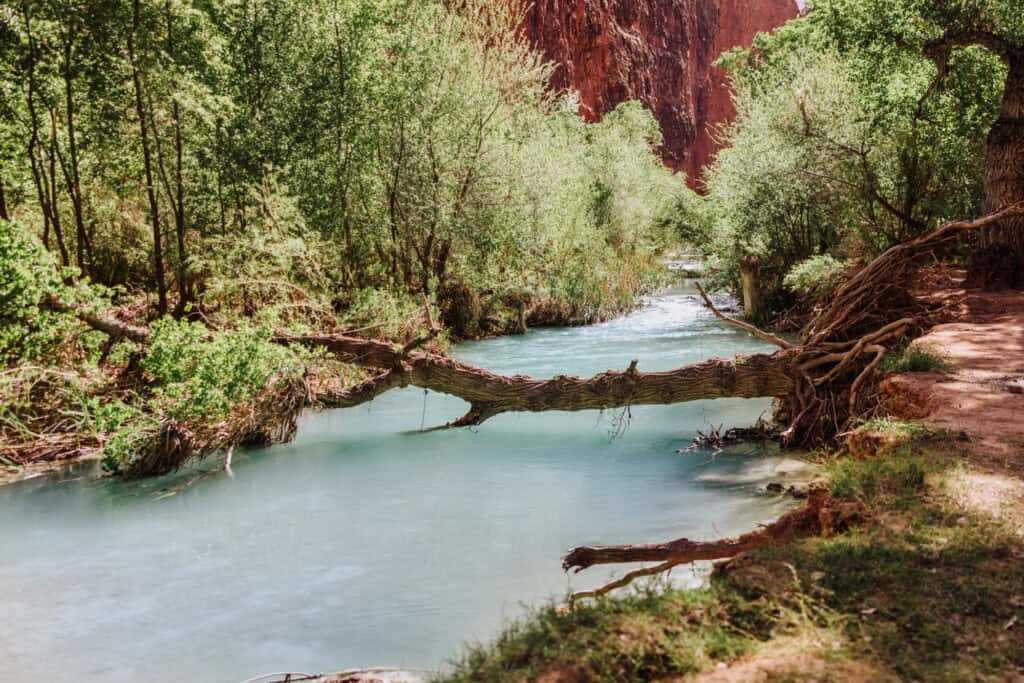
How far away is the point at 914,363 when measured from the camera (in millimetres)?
7242

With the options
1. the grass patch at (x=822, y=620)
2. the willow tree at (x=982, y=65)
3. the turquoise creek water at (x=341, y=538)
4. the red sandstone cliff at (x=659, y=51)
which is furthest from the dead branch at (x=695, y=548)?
the red sandstone cliff at (x=659, y=51)

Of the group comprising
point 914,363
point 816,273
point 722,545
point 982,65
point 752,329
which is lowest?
point 722,545

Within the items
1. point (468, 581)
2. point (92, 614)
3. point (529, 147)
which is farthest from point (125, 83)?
point (529, 147)

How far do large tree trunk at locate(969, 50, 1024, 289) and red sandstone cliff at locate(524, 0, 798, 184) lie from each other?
119 feet

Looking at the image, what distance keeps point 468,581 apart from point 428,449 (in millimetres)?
4245

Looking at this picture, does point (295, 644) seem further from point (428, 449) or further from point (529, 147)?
point (529, 147)

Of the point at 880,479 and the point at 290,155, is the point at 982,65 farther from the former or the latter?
the point at 290,155

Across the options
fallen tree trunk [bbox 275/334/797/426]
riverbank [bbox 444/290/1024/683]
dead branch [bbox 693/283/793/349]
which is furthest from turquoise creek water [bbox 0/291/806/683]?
riverbank [bbox 444/290/1024/683]

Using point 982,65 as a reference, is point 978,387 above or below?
below

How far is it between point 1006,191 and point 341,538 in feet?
36.8

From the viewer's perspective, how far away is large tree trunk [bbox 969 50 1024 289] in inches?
460

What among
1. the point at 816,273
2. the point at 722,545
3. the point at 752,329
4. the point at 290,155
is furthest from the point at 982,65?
the point at 722,545

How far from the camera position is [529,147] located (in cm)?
2056

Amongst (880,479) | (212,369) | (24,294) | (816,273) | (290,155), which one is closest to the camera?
(880,479)
